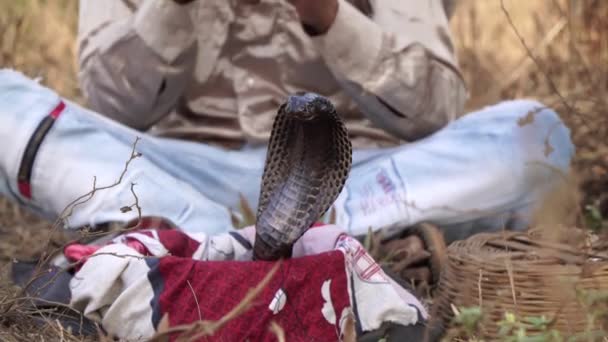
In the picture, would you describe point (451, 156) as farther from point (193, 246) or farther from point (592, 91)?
point (193, 246)

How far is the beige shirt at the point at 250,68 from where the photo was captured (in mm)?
2549

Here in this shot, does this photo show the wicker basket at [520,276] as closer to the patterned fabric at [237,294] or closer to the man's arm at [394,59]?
the patterned fabric at [237,294]

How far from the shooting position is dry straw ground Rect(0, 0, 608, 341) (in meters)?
2.11

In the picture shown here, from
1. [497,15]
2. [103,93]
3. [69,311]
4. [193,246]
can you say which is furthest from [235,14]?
[497,15]

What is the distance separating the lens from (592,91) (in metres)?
3.03

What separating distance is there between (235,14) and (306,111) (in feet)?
4.30

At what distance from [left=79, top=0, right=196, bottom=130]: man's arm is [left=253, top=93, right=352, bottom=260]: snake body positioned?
934 millimetres

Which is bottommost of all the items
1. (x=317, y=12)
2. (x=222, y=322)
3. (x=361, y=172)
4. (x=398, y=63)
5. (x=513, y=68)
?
(x=513, y=68)

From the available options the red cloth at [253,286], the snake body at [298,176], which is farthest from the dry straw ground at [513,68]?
the snake body at [298,176]

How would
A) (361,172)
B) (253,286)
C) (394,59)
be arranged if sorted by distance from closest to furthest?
1. (253,286)
2. (394,59)
3. (361,172)

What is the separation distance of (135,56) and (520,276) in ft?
4.24

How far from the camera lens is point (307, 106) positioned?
150 cm

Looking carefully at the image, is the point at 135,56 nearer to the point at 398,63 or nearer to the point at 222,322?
the point at 398,63

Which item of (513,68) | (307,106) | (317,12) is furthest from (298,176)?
(513,68)
